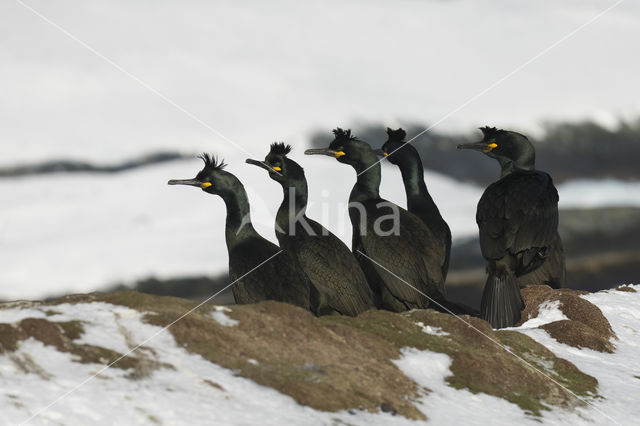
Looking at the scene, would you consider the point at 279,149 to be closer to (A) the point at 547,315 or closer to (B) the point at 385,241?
(B) the point at 385,241

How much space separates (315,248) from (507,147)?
3.14 meters

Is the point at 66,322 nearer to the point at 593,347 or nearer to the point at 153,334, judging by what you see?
the point at 153,334

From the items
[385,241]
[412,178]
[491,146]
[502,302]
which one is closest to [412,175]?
[412,178]

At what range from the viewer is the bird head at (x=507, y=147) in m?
11.0

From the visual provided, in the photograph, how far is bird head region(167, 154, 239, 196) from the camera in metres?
9.19

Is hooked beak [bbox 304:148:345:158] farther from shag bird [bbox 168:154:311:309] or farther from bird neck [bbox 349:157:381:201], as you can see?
shag bird [bbox 168:154:311:309]

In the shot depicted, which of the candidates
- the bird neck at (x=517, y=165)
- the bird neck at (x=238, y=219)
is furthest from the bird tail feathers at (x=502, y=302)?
the bird neck at (x=238, y=219)

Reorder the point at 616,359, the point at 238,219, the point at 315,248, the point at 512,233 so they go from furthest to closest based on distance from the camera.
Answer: the point at 512,233
the point at 315,248
the point at 238,219
the point at 616,359

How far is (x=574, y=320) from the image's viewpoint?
9.37 m

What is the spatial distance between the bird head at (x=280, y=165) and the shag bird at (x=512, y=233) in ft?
7.06

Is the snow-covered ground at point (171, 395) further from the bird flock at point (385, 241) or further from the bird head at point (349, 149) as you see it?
the bird head at point (349, 149)

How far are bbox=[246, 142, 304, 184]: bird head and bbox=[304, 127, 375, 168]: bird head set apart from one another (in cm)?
72

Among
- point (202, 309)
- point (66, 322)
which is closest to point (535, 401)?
point (202, 309)

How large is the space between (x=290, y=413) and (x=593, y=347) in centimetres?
388
